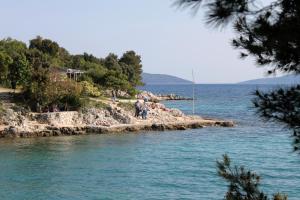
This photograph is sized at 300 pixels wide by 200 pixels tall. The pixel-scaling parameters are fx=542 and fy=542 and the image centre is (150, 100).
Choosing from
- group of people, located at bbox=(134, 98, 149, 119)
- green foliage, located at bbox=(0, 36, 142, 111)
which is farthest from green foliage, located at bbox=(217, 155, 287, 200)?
group of people, located at bbox=(134, 98, 149, 119)

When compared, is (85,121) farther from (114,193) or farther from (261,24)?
(261,24)

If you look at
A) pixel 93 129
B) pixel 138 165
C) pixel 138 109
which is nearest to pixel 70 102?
pixel 93 129

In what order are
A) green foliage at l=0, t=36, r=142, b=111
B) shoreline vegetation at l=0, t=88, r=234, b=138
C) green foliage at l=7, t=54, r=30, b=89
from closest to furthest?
shoreline vegetation at l=0, t=88, r=234, b=138, green foliage at l=0, t=36, r=142, b=111, green foliage at l=7, t=54, r=30, b=89

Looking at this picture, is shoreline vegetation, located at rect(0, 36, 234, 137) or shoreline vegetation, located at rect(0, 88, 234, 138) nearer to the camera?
shoreline vegetation, located at rect(0, 88, 234, 138)

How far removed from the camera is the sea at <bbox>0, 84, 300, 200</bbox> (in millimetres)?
23656

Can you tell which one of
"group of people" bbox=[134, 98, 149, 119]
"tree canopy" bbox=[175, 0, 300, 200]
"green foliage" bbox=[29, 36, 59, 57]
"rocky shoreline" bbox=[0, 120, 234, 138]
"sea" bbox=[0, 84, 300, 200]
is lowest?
"sea" bbox=[0, 84, 300, 200]

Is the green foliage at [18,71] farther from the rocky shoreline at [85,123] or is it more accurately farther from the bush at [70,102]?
the rocky shoreline at [85,123]

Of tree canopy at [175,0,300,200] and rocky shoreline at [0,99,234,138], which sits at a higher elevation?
tree canopy at [175,0,300,200]

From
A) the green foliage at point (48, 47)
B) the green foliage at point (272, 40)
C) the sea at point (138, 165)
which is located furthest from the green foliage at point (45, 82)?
the green foliage at point (272, 40)

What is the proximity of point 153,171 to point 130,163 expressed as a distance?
2890mm

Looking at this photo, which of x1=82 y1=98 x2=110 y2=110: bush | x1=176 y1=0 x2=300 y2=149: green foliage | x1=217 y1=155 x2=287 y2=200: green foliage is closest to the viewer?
x1=176 y1=0 x2=300 y2=149: green foliage

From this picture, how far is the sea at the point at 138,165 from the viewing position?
2366 cm

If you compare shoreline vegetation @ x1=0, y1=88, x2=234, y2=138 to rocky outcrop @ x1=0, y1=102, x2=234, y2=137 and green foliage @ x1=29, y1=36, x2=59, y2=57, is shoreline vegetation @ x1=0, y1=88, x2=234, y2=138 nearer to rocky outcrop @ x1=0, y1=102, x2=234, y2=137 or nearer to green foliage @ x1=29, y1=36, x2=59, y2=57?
rocky outcrop @ x1=0, y1=102, x2=234, y2=137

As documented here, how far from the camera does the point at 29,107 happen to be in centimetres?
5012
